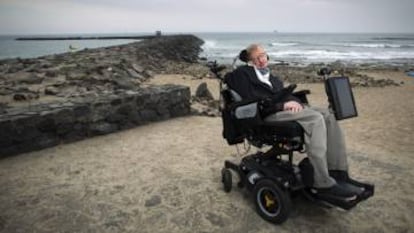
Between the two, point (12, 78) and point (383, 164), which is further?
point (12, 78)

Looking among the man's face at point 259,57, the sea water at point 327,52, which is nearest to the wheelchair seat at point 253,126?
the man's face at point 259,57

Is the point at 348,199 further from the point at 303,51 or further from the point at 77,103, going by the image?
the point at 303,51

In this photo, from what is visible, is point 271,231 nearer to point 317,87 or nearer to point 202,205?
point 202,205

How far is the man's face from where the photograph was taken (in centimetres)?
349

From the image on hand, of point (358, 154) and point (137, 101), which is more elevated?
point (137, 101)

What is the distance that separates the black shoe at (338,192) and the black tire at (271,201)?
28 cm

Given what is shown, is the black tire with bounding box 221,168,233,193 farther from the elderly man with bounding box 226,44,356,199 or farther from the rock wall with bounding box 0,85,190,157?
the rock wall with bounding box 0,85,190,157

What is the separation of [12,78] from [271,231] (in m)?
9.36

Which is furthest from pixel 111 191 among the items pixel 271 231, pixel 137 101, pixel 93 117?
pixel 137 101

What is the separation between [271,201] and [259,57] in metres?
1.38

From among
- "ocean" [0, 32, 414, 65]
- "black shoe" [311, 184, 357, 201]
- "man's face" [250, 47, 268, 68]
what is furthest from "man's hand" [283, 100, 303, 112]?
"ocean" [0, 32, 414, 65]

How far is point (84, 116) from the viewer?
5590mm

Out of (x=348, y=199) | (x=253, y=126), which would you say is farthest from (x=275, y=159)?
(x=348, y=199)

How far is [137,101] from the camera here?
6.37 m
